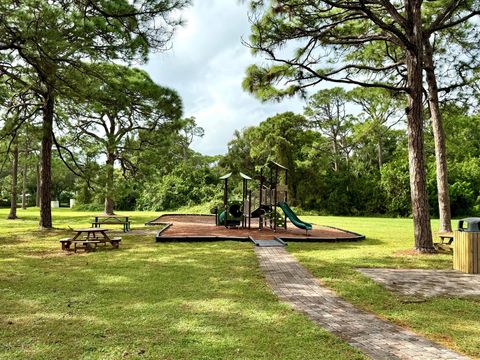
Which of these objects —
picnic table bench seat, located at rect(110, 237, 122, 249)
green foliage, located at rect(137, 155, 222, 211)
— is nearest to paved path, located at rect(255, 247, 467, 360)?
picnic table bench seat, located at rect(110, 237, 122, 249)

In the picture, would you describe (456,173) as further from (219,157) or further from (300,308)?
(300,308)

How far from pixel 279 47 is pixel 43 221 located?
10351 millimetres

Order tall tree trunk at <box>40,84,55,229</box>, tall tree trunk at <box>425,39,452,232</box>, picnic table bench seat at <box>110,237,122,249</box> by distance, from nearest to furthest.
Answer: picnic table bench seat at <box>110,237,122,249</box> → tall tree trunk at <box>425,39,452,232</box> → tall tree trunk at <box>40,84,55,229</box>

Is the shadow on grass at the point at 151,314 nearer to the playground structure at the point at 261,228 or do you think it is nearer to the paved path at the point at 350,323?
the paved path at the point at 350,323

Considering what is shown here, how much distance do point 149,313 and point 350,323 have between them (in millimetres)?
2149

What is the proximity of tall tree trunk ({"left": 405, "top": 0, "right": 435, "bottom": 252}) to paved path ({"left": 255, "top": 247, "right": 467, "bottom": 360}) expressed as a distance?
12.5ft

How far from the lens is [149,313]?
14.2ft

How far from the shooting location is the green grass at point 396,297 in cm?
388

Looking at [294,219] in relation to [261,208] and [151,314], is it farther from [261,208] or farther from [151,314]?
[151,314]

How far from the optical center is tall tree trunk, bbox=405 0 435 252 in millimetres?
9039

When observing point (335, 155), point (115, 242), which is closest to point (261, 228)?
point (115, 242)

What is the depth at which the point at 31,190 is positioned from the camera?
4231 centimetres

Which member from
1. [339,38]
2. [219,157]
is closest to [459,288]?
[339,38]

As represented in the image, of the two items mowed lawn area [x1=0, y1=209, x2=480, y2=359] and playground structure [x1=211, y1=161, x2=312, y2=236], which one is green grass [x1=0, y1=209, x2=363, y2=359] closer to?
mowed lawn area [x1=0, y1=209, x2=480, y2=359]
